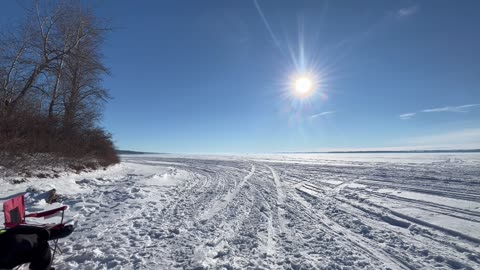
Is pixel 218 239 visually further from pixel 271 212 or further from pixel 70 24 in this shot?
pixel 70 24

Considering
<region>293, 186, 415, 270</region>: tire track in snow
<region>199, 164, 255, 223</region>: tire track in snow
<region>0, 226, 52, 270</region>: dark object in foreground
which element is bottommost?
<region>293, 186, 415, 270</region>: tire track in snow

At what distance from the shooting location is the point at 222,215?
6.05m

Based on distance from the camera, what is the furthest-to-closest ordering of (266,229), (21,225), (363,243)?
(266,229)
(363,243)
(21,225)

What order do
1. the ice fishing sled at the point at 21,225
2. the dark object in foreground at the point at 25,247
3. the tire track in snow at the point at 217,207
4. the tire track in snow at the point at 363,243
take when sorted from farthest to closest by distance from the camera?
the tire track in snow at the point at 217,207 → the tire track in snow at the point at 363,243 → the ice fishing sled at the point at 21,225 → the dark object in foreground at the point at 25,247

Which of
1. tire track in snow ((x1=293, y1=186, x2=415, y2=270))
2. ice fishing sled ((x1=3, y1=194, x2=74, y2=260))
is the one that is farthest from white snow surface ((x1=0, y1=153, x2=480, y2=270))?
ice fishing sled ((x1=3, y1=194, x2=74, y2=260))

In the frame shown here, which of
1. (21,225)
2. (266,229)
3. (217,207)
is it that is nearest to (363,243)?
(266,229)

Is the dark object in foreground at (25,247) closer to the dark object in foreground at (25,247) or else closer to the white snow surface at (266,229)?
the dark object in foreground at (25,247)

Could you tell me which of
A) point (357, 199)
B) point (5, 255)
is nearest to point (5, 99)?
point (5, 255)

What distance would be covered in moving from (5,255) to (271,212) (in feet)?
17.3

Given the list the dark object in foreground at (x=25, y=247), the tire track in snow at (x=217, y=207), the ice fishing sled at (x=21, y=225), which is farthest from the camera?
the tire track in snow at (x=217, y=207)

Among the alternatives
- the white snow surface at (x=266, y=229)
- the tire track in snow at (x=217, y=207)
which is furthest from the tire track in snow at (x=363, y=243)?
the tire track in snow at (x=217, y=207)

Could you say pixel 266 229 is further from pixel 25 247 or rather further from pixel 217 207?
pixel 25 247

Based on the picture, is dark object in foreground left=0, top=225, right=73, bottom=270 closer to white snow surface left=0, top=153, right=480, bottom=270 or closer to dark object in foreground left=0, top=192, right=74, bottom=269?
dark object in foreground left=0, top=192, right=74, bottom=269

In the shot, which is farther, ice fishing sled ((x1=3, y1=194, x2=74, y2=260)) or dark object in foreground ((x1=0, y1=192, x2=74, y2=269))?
ice fishing sled ((x1=3, y1=194, x2=74, y2=260))
